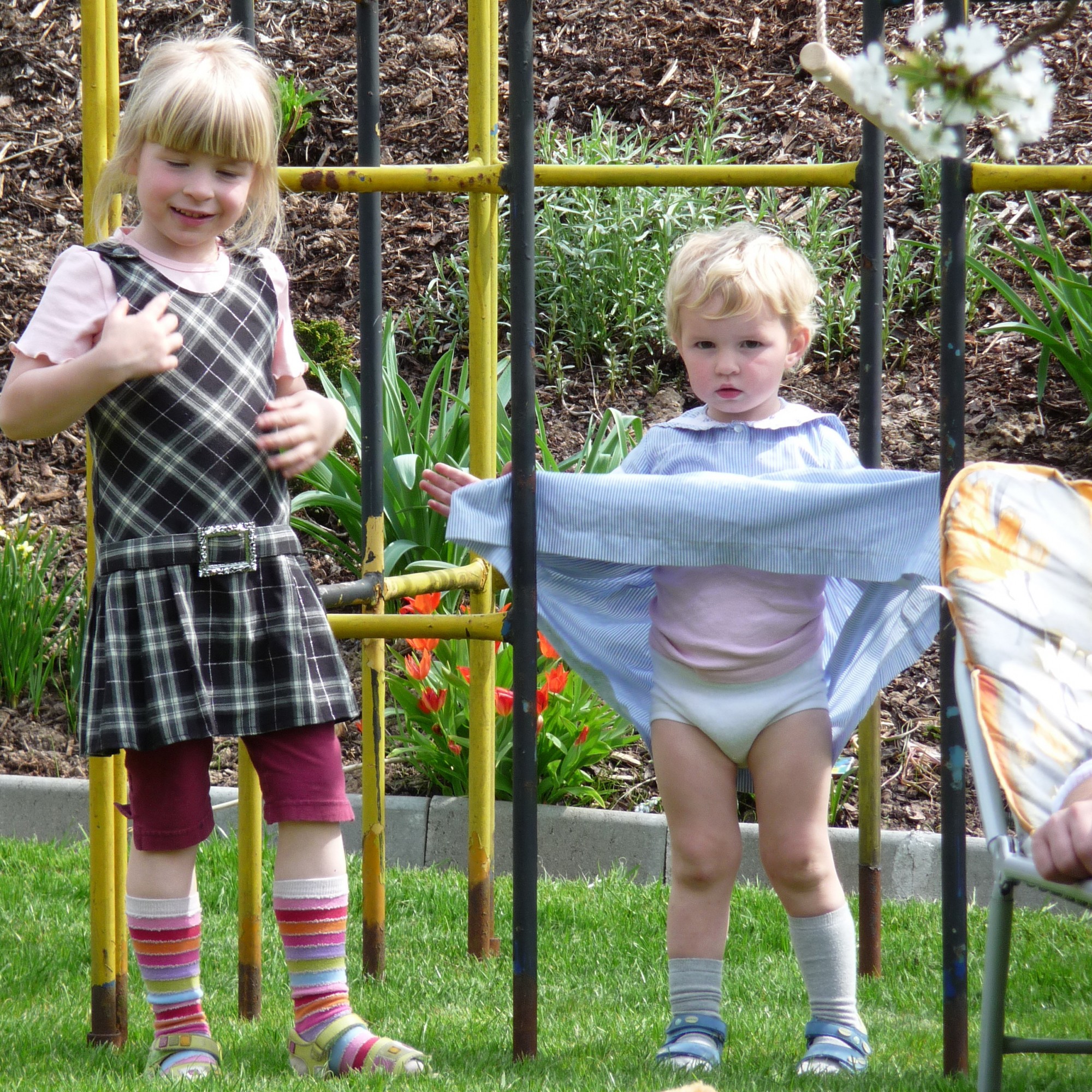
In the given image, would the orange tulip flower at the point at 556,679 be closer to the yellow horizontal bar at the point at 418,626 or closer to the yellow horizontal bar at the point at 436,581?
the yellow horizontal bar at the point at 436,581

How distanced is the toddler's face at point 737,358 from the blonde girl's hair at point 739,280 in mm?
13

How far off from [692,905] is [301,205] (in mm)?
3859

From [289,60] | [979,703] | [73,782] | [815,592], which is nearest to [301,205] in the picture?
[289,60]

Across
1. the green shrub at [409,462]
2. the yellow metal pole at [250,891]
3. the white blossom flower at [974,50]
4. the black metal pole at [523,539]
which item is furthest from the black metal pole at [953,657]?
the green shrub at [409,462]

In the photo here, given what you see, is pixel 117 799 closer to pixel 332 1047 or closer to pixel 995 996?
pixel 332 1047

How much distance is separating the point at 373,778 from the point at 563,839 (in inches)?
36.8

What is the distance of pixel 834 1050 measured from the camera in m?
1.88

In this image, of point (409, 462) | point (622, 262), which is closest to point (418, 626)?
point (409, 462)

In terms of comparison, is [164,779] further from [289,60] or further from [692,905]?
[289,60]

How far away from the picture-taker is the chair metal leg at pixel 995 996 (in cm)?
153

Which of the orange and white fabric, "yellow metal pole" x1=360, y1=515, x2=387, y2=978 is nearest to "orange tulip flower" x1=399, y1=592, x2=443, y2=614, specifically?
"yellow metal pole" x1=360, y1=515, x2=387, y2=978

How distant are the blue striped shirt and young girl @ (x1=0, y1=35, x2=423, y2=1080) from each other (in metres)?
Result: 0.30

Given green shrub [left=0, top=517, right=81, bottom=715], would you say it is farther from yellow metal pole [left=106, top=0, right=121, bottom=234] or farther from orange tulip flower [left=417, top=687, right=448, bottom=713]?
yellow metal pole [left=106, top=0, right=121, bottom=234]

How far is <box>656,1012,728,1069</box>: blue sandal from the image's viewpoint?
6.14ft
